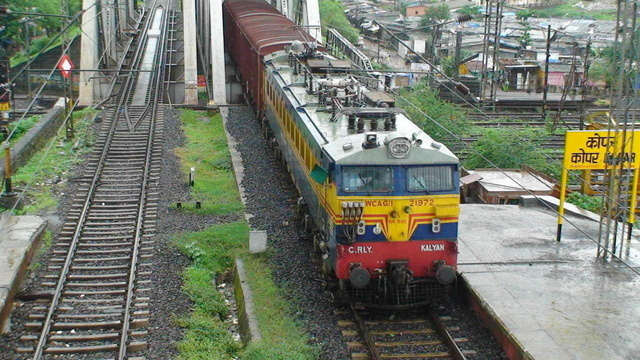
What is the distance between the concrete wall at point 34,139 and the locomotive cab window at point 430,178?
12328 millimetres

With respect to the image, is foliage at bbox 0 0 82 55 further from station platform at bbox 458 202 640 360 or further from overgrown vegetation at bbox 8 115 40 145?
station platform at bbox 458 202 640 360

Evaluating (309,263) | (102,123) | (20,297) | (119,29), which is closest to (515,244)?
(309,263)

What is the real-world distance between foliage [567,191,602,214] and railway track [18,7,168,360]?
34.6 feet

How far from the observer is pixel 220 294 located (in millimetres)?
13195

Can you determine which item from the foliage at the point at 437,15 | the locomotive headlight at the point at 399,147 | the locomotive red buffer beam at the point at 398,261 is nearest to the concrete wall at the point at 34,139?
the locomotive red buffer beam at the point at 398,261

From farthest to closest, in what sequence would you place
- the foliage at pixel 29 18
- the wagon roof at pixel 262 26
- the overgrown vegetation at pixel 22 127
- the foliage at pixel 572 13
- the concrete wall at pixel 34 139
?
the foliage at pixel 572 13
the foliage at pixel 29 18
the overgrown vegetation at pixel 22 127
the wagon roof at pixel 262 26
the concrete wall at pixel 34 139

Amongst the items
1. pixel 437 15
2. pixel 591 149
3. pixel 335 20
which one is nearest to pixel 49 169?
pixel 591 149

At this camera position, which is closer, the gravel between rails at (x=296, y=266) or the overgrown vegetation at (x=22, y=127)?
the gravel between rails at (x=296, y=266)

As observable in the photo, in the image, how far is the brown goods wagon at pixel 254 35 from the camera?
2373cm

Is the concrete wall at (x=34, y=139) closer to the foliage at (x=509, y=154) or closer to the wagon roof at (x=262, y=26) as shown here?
the wagon roof at (x=262, y=26)

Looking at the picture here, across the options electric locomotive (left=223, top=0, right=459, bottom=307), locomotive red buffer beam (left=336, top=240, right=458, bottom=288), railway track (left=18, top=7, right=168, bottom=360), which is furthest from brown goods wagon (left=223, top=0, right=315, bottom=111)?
locomotive red buffer beam (left=336, top=240, right=458, bottom=288)

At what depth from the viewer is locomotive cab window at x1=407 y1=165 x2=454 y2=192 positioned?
37.2 feet

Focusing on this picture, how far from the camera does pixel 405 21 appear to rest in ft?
224

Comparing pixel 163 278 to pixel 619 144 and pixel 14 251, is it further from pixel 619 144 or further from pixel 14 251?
pixel 619 144
